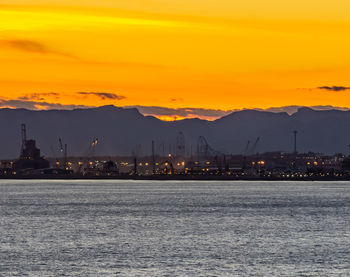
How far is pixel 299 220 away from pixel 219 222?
13931 mm

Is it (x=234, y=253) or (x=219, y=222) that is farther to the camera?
(x=219, y=222)

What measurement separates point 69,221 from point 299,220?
35589 mm

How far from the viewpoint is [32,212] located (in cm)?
15788

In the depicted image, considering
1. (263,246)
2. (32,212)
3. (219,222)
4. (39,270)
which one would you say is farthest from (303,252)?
(32,212)

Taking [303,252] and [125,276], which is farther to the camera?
[303,252]

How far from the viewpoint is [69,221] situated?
131625 mm

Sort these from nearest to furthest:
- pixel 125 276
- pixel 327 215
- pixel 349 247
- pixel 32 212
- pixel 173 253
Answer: pixel 125 276
pixel 173 253
pixel 349 247
pixel 327 215
pixel 32 212

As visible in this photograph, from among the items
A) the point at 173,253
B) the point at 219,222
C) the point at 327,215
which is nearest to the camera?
the point at 173,253

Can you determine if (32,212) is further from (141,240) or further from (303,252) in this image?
(303,252)

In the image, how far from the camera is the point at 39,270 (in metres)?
73.9

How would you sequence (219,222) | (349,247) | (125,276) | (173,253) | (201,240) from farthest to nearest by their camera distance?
(219,222), (201,240), (349,247), (173,253), (125,276)

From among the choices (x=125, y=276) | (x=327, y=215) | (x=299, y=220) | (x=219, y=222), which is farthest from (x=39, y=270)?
(x=327, y=215)

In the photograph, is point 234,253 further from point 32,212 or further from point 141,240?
point 32,212

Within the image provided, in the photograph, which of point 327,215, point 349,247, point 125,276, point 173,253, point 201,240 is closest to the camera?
point 125,276
